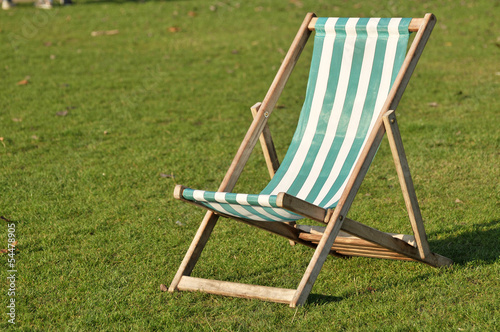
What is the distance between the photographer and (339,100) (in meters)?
3.81

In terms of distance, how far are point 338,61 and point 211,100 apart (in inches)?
144

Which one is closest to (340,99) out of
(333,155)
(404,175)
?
(333,155)

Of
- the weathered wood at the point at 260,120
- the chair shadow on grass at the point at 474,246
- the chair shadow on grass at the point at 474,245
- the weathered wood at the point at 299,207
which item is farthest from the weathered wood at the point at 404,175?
the weathered wood at the point at 260,120

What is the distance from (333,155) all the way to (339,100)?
394 mm

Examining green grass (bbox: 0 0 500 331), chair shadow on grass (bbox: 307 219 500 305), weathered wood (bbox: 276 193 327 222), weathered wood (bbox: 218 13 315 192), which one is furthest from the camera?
chair shadow on grass (bbox: 307 219 500 305)

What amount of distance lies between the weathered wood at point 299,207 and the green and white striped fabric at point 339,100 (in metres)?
0.26

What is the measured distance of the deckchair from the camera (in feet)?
10.2

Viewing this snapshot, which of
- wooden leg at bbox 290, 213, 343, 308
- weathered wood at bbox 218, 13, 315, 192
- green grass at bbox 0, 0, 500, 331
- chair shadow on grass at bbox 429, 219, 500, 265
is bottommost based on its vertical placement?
green grass at bbox 0, 0, 500, 331

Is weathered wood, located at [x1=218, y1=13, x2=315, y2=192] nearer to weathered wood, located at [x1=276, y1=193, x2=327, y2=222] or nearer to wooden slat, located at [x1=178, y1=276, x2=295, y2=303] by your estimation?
wooden slat, located at [x1=178, y1=276, x2=295, y2=303]

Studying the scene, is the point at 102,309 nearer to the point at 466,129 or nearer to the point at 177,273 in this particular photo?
the point at 177,273

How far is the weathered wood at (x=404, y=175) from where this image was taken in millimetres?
3232

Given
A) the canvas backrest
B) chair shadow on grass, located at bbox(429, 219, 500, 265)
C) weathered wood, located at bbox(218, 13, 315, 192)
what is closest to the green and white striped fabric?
the canvas backrest

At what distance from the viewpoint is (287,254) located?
Result: 12.7 ft

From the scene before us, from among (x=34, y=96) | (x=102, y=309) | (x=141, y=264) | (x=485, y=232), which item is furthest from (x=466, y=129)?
(x=34, y=96)
